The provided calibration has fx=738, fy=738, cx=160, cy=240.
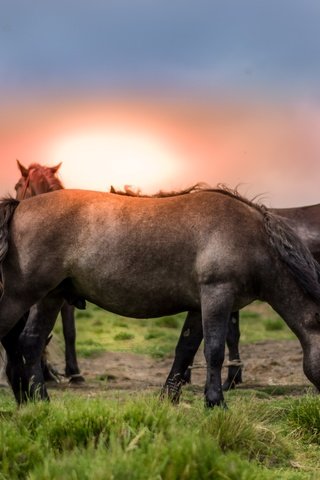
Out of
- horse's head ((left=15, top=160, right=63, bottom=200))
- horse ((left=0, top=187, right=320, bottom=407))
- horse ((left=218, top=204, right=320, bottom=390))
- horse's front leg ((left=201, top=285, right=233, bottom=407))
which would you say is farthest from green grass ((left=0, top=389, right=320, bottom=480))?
horse's head ((left=15, top=160, right=63, bottom=200))

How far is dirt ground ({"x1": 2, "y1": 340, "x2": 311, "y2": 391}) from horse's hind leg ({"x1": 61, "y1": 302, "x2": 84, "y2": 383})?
0.16 m

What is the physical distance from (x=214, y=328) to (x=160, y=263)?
68 cm

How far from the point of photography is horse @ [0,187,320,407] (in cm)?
596

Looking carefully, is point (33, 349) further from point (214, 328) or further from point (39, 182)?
point (39, 182)

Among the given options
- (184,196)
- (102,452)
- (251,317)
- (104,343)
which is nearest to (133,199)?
(184,196)

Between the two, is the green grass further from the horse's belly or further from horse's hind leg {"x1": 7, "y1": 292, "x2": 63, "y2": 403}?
horse's hind leg {"x1": 7, "y1": 292, "x2": 63, "y2": 403}

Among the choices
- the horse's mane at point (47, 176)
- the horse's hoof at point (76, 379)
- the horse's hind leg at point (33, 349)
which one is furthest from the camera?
the horse's hoof at point (76, 379)

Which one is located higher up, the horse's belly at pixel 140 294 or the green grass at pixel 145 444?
the horse's belly at pixel 140 294

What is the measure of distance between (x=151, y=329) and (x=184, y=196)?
1091 centimetres

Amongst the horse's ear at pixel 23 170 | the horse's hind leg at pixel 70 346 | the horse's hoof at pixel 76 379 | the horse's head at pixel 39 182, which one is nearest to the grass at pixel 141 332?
the horse's hind leg at pixel 70 346

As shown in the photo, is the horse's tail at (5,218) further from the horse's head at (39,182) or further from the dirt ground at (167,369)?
the dirt ground at (167,369)

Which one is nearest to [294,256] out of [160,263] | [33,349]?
[160,263]

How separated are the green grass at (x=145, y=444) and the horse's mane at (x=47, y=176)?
14.2 ft

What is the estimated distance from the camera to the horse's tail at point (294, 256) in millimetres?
6098
